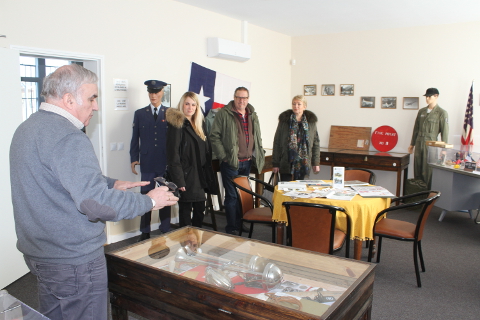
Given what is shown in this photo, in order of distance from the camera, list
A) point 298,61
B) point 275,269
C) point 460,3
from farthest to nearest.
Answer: point 298,61 → point 460,3 → point 275,269

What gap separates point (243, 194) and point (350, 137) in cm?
366

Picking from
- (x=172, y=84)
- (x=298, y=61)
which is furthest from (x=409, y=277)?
(x=298, y=61)

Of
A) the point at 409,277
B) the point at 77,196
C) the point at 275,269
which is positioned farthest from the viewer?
the point at 409,277

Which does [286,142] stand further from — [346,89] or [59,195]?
[59,195]

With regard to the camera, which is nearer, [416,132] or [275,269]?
[275,269]

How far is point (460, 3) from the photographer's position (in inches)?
199

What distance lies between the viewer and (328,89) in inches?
285

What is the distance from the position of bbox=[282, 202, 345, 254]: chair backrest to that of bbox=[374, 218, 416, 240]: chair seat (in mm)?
643

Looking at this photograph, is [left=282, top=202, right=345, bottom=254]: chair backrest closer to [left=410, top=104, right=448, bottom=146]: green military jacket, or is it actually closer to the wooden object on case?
[left=410, top=104, right=448, bottom=146]: green military jacket

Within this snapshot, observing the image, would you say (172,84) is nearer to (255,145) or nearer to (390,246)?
(255,145)

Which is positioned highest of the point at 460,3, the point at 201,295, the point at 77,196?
the point at 460,3

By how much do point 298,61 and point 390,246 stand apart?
4191 mm

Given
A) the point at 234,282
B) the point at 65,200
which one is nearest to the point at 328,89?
the point at 234,282

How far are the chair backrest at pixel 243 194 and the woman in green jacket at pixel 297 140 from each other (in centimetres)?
85
